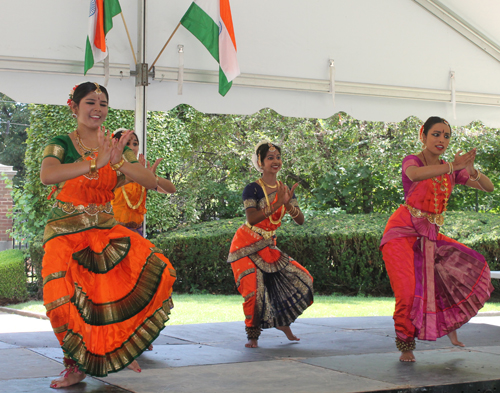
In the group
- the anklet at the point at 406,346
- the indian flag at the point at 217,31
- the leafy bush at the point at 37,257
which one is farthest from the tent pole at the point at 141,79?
the leafy bush at the point at 37,257

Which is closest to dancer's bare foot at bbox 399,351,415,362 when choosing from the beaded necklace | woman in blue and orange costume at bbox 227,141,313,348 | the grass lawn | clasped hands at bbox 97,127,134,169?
woman in blue and orange costume at bbox 227,141,313,348

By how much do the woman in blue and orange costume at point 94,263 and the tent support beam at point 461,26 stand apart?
443cm

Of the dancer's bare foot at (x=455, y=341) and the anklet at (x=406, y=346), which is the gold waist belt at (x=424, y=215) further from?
the dancer's bare foot at (x=455, y=341)

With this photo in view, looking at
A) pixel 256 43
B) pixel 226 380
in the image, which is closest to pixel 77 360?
pixel 226 380

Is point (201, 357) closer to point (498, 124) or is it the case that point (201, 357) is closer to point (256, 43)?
point (256, 43)

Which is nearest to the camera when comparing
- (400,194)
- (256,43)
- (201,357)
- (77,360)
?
(77,360)

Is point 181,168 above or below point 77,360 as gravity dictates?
above

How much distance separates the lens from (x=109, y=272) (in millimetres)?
3645

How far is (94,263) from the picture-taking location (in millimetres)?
3619

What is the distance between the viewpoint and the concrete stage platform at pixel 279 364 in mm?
3537

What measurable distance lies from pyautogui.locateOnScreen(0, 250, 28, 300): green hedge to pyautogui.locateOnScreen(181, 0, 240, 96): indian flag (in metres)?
6.74

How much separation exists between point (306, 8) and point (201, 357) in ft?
12.5

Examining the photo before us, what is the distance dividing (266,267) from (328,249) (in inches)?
232

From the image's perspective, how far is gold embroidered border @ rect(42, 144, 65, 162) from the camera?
139 inches
